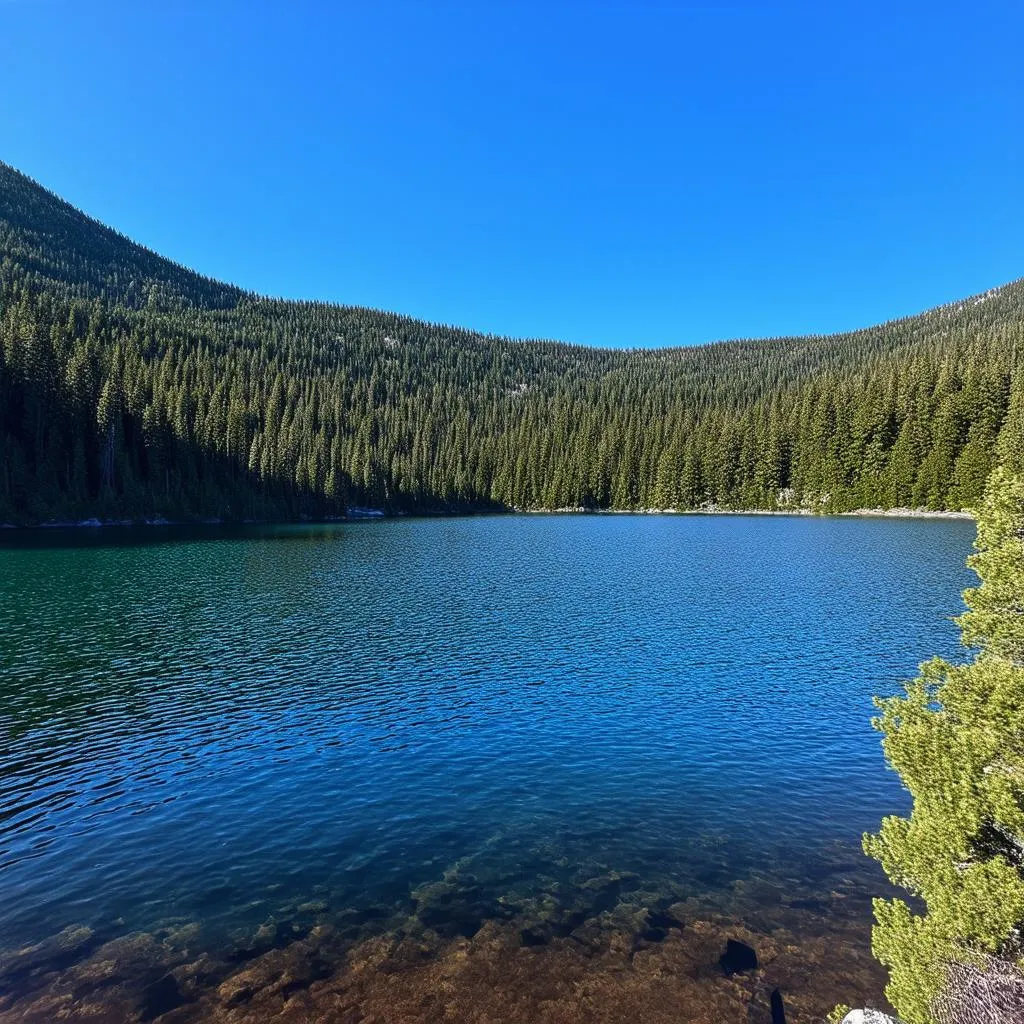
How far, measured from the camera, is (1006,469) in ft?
31.4

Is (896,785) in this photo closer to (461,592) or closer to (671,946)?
(671,946)

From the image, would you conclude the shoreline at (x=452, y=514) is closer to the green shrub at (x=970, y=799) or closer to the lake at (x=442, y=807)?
the lake at (x=442, y=807)

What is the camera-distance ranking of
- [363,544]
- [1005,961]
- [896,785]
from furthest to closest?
[363,544] → [896,785] → [1005,961]

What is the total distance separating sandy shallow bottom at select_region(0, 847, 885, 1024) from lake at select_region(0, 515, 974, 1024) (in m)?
0.06

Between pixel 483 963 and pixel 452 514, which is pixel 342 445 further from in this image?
pixel 483 963

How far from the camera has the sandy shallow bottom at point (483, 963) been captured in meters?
10.9

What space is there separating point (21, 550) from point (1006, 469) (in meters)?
88.4

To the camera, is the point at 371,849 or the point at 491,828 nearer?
the point at 371,849

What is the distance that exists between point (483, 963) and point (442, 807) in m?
6.10

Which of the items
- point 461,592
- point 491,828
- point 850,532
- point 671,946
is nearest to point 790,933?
point 671,946

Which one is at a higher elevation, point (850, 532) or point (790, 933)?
point (850, 532)

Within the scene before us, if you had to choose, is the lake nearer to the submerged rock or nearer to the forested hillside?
the submerged rock

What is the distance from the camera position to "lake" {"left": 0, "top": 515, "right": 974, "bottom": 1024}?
457 inches

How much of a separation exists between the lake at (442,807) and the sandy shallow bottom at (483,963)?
0.06 meters
